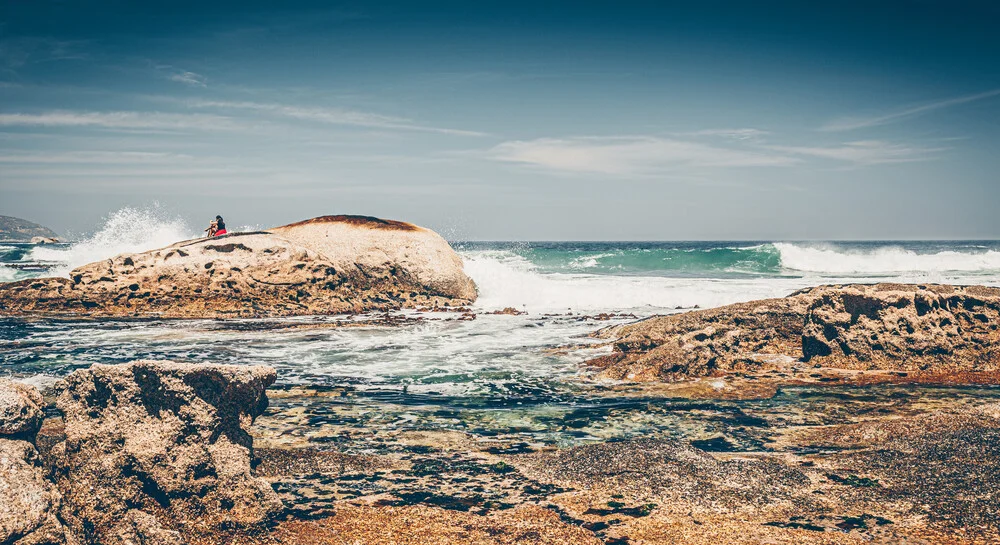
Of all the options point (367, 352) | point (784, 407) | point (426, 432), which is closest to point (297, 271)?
point (367, 352)

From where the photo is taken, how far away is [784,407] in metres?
7.88

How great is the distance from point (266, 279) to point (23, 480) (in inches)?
657

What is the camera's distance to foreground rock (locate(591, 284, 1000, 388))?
32.3 feet

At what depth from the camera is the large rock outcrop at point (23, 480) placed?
375 centimetres

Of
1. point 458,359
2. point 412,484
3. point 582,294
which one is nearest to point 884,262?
point 582,294

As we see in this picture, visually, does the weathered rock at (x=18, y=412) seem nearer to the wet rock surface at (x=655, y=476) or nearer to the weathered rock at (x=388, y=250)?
the wet rock surface at (x=655, y=476)

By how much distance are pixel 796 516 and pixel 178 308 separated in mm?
18105

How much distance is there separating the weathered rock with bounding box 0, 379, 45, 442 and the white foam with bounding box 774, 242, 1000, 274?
47468 millimetres

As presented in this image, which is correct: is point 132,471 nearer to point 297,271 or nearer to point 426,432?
point 426,432

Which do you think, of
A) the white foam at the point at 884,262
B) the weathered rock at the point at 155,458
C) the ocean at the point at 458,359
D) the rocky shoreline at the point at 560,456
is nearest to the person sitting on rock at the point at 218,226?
the ocean at the point at 458,359

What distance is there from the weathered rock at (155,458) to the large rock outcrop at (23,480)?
27 centimetres

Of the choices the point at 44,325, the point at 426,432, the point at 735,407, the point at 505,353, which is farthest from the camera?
the point at 44,325

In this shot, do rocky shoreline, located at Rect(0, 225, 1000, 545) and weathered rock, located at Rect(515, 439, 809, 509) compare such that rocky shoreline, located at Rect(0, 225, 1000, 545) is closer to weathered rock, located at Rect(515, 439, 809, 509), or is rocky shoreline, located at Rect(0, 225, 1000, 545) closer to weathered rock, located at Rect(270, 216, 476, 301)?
weathered rock, located at Rect(515, 439, 809, 509)

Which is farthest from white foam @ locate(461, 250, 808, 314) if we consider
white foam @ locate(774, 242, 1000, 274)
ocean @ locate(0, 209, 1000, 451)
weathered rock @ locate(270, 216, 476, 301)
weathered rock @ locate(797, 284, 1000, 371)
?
white foam @ locate(774, 242, 1000, 274)
